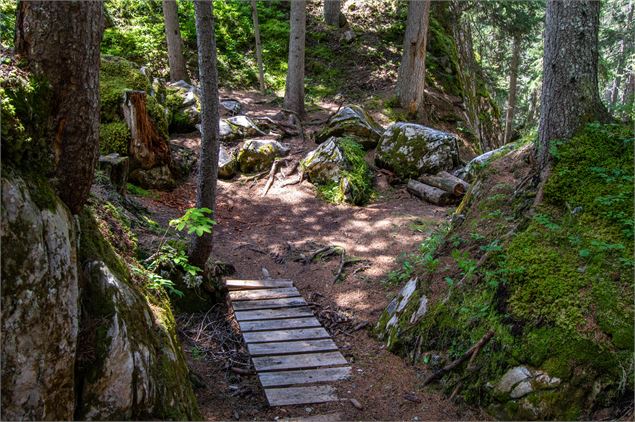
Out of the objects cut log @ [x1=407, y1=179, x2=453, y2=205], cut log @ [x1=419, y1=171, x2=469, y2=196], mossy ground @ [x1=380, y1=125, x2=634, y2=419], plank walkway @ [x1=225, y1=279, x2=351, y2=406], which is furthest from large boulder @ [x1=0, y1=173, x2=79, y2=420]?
cut log @ [x1=419, y1=171, x2=469, y2=196]

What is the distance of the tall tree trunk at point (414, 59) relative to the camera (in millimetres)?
13891

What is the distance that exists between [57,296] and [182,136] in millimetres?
9610

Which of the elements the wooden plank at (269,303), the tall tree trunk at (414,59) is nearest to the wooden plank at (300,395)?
the wooden plank at (269,303)

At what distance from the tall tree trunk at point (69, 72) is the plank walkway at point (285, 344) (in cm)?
267

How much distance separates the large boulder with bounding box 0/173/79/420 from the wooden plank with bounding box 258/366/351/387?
241 cm

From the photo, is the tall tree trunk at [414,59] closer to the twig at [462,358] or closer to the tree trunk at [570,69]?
the tree trunk at [570,69]

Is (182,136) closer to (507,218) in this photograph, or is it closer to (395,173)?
(395,173)

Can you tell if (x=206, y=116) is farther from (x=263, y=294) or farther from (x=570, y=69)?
(x=570, y=69)

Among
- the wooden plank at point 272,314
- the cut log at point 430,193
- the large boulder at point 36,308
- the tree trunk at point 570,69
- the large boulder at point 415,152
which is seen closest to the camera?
the large boulder at point 36,308

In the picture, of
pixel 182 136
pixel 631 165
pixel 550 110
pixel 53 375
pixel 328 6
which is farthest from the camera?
pixel 328 6

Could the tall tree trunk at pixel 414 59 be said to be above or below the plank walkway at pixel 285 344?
above

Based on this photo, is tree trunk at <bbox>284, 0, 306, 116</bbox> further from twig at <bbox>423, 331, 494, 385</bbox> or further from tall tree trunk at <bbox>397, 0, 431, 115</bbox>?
twig at <bbox>423, 331, 494, 385</bbox>

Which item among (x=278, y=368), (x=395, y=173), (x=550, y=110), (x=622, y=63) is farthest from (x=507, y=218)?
(x=622, y=63)

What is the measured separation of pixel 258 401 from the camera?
4859 mm
